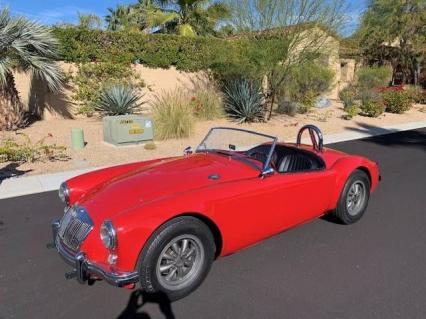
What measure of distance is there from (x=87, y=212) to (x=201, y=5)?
60.0 ft

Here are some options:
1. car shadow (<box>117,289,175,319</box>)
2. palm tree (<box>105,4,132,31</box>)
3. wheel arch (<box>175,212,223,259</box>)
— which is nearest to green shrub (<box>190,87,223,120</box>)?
wheel arch (<box>175,212,223,259</box>)

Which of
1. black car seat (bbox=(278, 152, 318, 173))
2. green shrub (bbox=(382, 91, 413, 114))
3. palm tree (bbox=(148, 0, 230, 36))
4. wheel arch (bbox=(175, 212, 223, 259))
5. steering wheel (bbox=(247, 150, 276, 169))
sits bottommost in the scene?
wheel arch (bbox=(175, 212, 223, 259))

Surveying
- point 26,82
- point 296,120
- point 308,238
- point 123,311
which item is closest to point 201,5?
point 296,120

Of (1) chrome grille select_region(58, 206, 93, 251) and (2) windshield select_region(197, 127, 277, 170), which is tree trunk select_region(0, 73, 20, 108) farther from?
(1) chrome grille select_region(58, 206, 93, 251)

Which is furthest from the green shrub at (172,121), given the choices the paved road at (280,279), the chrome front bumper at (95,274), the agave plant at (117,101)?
the chrome front bumper at (95,274)

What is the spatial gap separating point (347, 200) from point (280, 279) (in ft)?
5.01

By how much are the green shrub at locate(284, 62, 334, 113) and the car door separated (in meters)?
10.4

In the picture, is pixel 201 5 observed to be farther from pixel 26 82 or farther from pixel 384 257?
pixel 384 257

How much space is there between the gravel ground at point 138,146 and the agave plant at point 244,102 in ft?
1.20

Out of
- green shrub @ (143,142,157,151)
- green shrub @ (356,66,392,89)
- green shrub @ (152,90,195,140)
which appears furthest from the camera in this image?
green shrub @ (356,66,392,89)

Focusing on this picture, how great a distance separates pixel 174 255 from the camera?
10.1 feet

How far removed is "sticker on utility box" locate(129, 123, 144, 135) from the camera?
32.0ft

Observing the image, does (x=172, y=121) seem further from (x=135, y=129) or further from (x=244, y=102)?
(x=244, y=102)

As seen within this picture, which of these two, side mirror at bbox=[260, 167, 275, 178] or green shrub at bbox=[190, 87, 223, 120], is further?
green shrub at bbox=[190, 87, 223, 120]
